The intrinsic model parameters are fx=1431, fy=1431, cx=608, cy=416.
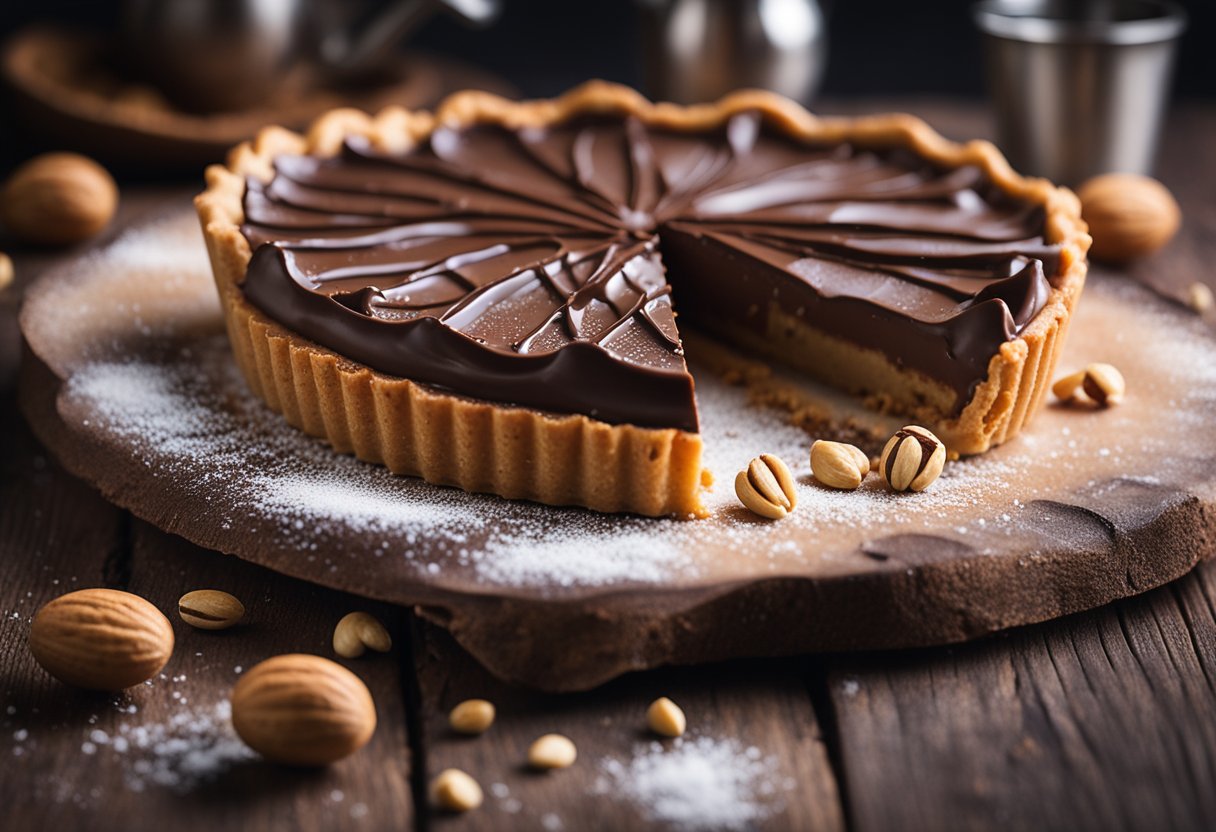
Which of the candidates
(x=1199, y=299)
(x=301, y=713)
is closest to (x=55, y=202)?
(x=301, y=713)

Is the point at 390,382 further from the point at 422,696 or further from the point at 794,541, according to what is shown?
the point at 794,541

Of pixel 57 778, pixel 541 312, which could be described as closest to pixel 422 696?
pixel 57 778

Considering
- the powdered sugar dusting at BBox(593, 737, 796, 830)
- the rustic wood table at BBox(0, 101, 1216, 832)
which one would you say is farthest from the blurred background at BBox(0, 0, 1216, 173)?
the powdered sugar dusting at BBox(593, 737, 796, 830)

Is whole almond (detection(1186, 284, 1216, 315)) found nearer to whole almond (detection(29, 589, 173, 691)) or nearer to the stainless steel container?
the stainless steel container

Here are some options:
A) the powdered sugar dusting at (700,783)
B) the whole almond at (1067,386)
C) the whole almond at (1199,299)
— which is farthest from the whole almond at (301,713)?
the whole almond at (1199,299)

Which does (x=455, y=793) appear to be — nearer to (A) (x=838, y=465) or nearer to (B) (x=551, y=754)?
(B) (x=551, y=754)
